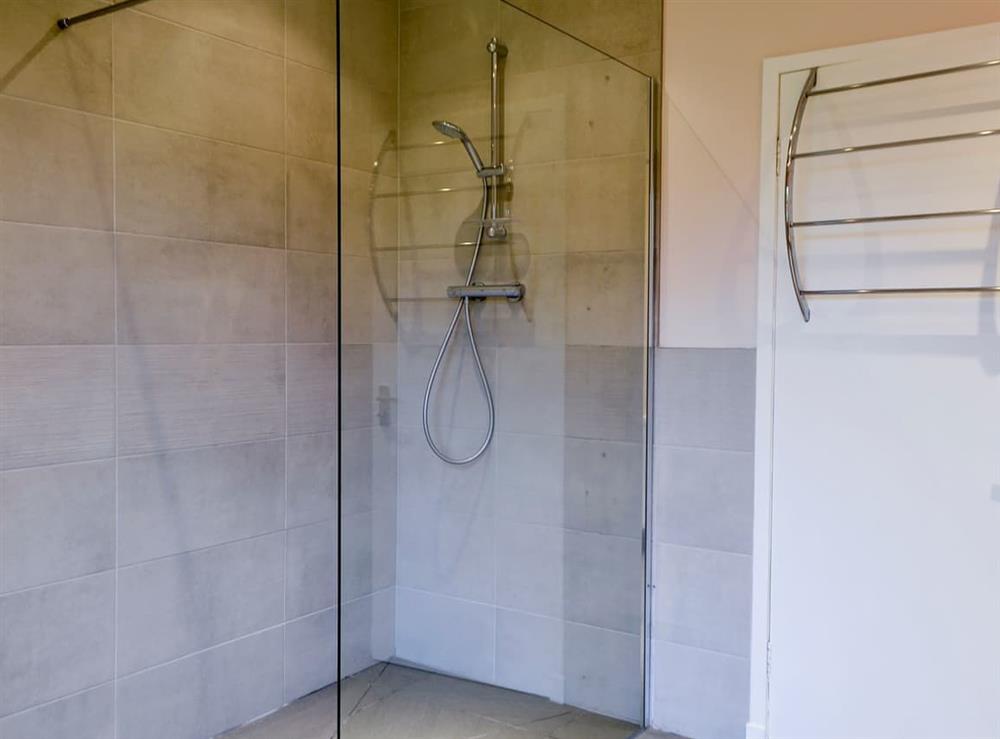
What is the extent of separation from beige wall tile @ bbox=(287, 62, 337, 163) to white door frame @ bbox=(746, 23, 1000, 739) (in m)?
1.25

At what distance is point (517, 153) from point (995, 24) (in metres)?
1.16

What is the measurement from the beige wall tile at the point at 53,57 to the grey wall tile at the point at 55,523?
878mm

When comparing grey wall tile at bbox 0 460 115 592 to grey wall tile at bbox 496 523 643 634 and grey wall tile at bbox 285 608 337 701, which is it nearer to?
grey wall tile at bbox 285 608 337 701

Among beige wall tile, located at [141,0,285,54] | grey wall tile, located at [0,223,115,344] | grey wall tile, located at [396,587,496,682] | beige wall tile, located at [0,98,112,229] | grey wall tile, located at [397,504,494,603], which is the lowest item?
grey wall tile, located at [396,587,496,682]

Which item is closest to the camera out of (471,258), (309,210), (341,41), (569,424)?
(341,41)

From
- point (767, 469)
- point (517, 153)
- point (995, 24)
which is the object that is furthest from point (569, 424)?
point (995, 24)

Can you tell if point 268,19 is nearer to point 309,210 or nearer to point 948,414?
point 309,210

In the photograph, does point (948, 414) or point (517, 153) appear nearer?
point (948, 414)

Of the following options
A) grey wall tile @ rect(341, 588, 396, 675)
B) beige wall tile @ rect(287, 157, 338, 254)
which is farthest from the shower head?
grey wall tile @ rect(341, 588, 396, 675)

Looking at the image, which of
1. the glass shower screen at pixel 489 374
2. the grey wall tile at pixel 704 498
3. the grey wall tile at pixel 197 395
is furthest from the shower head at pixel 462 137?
the grey wall tile at pixel 704 498

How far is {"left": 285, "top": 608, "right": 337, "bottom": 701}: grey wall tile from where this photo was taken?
93.8 inches

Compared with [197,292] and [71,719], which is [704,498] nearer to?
[197,292]

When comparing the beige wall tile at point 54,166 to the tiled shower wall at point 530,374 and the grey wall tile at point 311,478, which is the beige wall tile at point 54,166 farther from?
the grey wall tile at point 311,478

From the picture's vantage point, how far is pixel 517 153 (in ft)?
6.76
